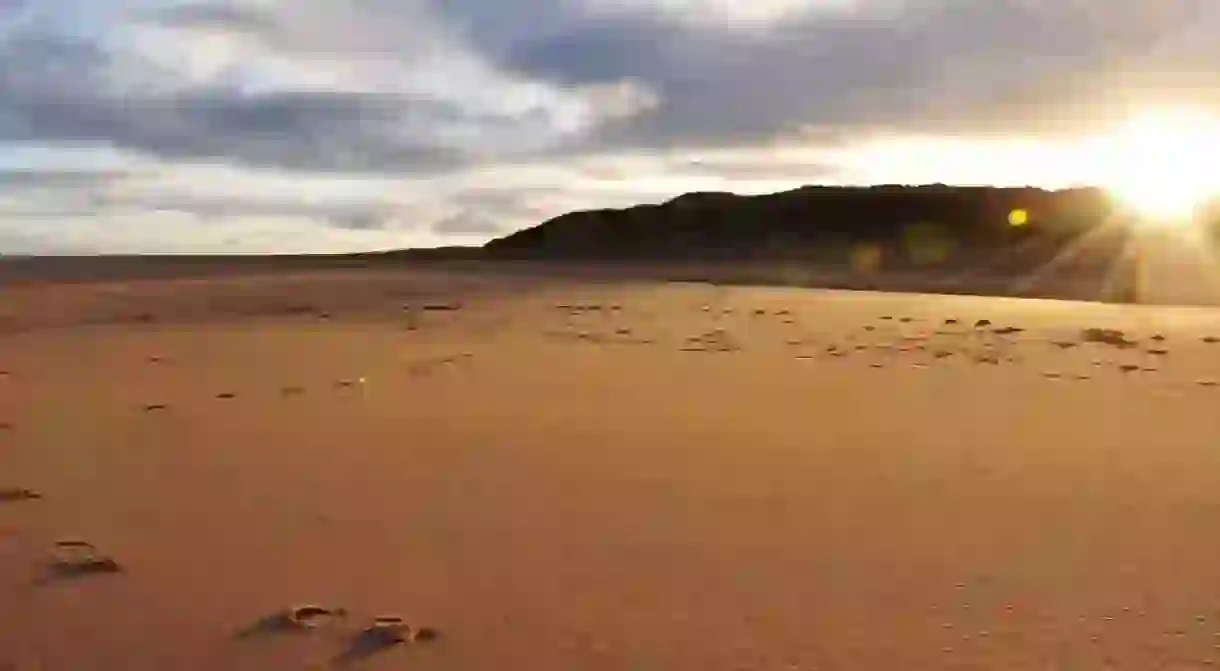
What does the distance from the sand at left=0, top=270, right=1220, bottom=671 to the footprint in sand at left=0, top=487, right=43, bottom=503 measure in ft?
0.06

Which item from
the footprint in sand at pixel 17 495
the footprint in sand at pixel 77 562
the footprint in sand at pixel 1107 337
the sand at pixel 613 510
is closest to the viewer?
the sand at pixel 613 510

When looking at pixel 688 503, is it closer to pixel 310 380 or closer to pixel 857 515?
pixel 857 515

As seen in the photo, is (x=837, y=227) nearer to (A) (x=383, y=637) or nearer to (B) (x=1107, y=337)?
(B) (x=1107, y=337)

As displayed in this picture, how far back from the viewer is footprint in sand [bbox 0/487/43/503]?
13.7 ft

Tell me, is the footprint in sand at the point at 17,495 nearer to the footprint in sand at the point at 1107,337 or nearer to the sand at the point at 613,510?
the sand at the point at 613,510

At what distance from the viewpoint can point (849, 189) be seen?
44.3 meters

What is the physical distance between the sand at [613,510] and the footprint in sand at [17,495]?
19mm

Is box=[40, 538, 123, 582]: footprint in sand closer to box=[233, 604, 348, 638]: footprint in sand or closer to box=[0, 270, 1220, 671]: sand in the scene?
box=[0, 270, 1220, 671]: sand

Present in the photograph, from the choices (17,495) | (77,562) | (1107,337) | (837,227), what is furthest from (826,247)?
(77,562)

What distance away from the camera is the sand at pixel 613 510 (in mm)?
2975

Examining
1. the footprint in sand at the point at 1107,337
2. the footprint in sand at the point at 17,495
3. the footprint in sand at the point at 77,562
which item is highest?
the footprint in sand at the point at 1107,337

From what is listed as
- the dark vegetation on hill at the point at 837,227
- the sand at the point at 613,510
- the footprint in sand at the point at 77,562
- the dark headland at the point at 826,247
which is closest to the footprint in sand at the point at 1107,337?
the sand at the point at 613,510

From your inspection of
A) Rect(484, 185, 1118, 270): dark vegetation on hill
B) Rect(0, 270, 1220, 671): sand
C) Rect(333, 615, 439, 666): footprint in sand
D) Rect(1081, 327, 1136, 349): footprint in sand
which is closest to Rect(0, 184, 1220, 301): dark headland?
Rect(484, 185, 1118, 270): dark vegetation on hill

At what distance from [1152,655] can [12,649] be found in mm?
2734
